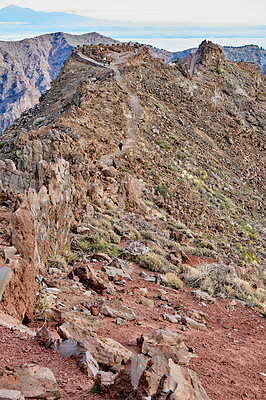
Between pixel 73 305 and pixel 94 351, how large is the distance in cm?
188

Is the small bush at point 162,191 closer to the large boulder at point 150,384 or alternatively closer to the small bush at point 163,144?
the small bush at point 163,144

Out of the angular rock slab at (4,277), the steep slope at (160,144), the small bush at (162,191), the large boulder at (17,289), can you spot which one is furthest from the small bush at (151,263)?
the small bush at (162,191)

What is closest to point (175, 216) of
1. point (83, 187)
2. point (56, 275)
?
point (83, 187)

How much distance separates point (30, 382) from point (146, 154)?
22.4 meters

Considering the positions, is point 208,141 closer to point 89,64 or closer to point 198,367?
point 89,64

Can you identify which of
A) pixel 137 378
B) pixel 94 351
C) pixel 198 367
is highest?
pixel 137 378

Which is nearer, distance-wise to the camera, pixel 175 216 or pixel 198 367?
pixel 198 367

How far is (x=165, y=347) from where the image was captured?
18.9 feet

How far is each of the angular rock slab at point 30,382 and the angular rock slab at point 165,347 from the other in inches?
76.6

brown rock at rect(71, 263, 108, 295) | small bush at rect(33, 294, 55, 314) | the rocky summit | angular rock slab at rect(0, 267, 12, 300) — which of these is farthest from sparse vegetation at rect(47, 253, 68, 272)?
angular rock slab at rect(0, 267, 12, 300)

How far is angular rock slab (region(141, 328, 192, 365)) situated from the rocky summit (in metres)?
0.02

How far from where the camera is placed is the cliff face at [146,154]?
13000mm

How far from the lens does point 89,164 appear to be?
60.3 feet

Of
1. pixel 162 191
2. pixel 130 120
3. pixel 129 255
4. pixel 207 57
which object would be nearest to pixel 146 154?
pixel 162 191
